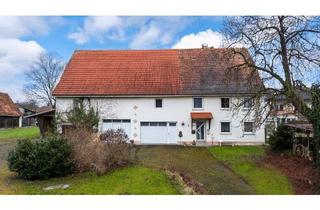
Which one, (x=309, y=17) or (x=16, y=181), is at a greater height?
(x=309, y=17)

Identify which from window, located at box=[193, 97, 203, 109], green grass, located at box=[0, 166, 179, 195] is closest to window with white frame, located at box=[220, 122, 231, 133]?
window, located at box=[193, 97, 203, 109]

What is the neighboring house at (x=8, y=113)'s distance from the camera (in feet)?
163

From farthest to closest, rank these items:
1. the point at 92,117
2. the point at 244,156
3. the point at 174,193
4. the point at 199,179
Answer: the point at 92,117 < the point at 244,156 < the point at 199,179 < the point at 174,193

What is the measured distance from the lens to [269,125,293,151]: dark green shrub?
22969 millimetres

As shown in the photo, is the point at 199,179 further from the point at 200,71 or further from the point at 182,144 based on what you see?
the point at 200,71

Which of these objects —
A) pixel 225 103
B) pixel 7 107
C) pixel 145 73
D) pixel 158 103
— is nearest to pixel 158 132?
pixel 158 103

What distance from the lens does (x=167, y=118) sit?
100 feet

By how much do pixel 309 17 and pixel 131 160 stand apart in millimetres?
11790

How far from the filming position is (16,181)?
1571cm

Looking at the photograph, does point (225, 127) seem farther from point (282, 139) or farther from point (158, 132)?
point (282, 139)

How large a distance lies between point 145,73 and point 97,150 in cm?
1726

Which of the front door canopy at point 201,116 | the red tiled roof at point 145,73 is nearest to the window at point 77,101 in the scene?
the red tiled roof at point 145,73

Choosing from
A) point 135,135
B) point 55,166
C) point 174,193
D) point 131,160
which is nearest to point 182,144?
point 135,135

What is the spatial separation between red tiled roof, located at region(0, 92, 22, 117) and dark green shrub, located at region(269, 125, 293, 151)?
38.5 metres
